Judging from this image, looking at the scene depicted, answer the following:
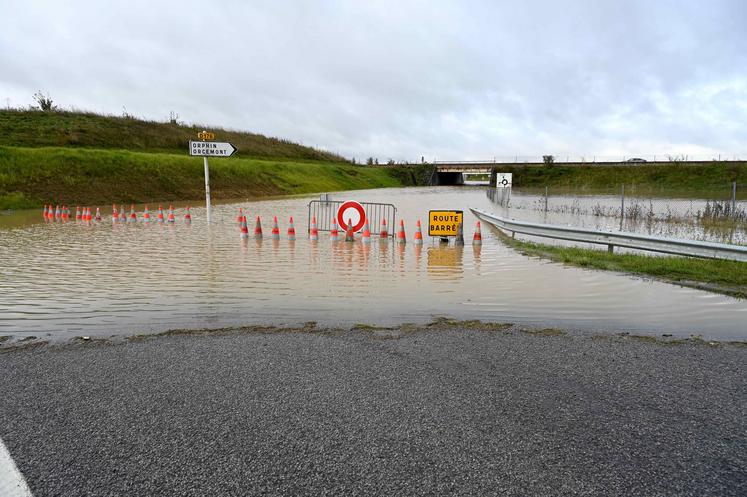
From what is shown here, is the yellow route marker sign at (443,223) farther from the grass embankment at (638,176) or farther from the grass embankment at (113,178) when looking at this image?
the grass embankment at (638,176)

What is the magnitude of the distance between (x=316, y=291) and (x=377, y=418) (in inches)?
188

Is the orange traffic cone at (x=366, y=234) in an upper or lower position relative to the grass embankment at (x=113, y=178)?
lower

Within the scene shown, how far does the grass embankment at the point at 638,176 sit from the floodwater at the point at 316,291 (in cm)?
5212

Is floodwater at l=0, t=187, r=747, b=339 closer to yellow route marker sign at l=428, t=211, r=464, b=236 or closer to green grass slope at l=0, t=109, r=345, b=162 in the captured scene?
yellow route marker sign at l=428, t=211, r=464, b=236

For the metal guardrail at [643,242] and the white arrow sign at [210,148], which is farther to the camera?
the white arrow sign at [210,148]

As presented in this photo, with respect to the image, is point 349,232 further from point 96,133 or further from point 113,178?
point 96,133

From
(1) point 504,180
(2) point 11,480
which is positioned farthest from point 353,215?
(1) point 504,180

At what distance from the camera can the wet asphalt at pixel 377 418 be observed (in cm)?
285

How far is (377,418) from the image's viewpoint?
357 centimetres

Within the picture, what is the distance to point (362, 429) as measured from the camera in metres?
3.41

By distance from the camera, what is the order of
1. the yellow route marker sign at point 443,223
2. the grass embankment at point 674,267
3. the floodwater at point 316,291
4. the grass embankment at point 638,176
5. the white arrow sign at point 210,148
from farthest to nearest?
1. the grass embankment at point 638,176
2. the white arrow sign at point 210,148
3. the yellow route marker sign at point 443,223
4. the grass embankment at point 674,267
5. the floodwater at point 316,291

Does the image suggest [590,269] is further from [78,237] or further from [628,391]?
[78,237]

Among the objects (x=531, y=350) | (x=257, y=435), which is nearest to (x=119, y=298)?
(x=257, y=435)

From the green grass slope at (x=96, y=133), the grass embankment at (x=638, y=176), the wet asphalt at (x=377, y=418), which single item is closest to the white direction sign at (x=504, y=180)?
the wet asphalt at (x=377, y=418)
